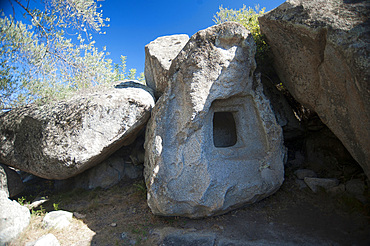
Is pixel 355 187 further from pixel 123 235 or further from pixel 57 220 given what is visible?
pixel 57 220

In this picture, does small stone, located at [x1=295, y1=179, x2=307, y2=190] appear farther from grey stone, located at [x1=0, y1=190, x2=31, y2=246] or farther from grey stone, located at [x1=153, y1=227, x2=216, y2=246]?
grey stone, located at [x1=0, y1=190, x2=31, y2=246]

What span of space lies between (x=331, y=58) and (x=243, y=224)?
3.13 meters

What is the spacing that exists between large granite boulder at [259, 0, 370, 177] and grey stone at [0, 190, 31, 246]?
5.84 m

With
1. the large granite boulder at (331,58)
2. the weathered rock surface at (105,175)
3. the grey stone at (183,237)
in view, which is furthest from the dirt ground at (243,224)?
the large granite boulder at (331,58)

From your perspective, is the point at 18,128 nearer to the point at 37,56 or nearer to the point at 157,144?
the point at 37,56

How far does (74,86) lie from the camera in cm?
525

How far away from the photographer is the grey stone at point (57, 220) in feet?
13.5

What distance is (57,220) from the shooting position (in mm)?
4188

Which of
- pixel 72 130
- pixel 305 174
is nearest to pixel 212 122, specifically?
pixel 305 174

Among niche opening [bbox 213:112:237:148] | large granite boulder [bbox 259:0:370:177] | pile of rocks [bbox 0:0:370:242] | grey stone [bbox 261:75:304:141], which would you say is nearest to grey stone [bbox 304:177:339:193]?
pile of rocks [bbox 0:0:370:242]

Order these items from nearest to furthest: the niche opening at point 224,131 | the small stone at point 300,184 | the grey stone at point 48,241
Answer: the grey stone at point 48,241, the small stone at point 300,184, the niche opening at point 224,131

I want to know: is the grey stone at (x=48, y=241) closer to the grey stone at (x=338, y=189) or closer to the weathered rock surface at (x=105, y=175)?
the weathered rock surface at (x=105, y=175)

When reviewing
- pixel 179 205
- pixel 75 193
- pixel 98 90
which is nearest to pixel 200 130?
pixel 179 205

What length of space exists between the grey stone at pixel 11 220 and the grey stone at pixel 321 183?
18.8 feet
